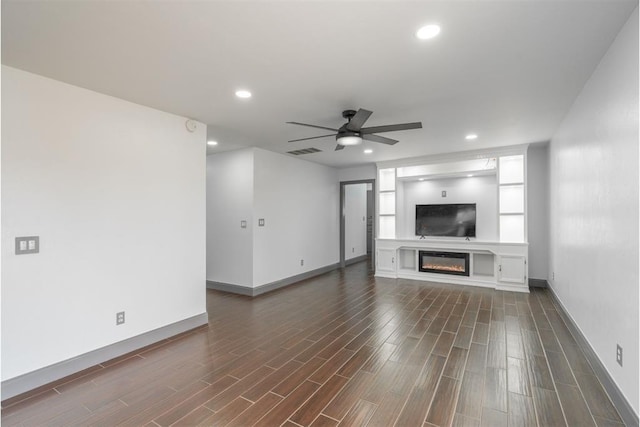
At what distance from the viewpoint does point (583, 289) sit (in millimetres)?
3076

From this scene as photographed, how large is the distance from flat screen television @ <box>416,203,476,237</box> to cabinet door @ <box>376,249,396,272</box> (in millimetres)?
765

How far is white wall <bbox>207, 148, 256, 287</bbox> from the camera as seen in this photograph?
536 cm

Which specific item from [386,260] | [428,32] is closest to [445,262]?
[386,260]

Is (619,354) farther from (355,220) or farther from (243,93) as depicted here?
(355,220)

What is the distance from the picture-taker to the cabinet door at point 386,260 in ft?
21.9

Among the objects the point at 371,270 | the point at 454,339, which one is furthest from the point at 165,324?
the point at 371,270

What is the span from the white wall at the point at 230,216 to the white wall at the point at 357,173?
3167 mm

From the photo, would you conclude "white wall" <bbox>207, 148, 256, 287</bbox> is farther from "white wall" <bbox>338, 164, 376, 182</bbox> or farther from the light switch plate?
"white wall" <bbox>338, 164, 376, 182</bbox>

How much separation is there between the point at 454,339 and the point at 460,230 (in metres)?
3.37

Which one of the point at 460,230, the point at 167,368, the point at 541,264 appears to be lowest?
the point at 167,368

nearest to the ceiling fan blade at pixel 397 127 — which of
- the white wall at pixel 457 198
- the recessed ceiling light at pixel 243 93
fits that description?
the recessed ceiling light at pixel 243 93

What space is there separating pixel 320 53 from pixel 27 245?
9.65 ft

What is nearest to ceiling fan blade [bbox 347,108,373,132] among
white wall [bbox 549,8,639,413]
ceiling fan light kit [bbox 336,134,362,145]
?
ceiling fan light kit [bbox 336,134,362,145]

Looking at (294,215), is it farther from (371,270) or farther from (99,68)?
(99,68)
